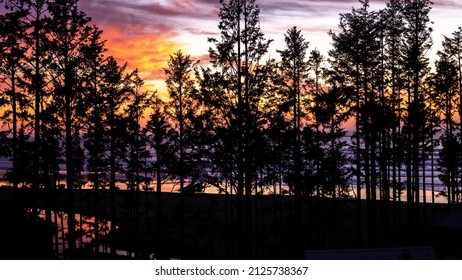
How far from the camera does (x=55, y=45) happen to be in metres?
19.6

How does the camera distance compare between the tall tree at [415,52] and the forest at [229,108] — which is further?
the tall tree at [415,52]

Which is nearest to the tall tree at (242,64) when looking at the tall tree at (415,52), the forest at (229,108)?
the forest at (229,108)

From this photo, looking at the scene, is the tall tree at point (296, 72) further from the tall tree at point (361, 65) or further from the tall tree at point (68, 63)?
the tall tree at point (68, 63)

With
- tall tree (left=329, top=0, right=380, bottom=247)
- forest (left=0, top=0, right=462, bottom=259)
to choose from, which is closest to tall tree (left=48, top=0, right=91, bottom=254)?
forest (left=0, top=0, right=462, bottom=259)

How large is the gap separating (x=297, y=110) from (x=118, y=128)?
12319 mm

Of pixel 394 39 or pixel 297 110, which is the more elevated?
pixel 394 39

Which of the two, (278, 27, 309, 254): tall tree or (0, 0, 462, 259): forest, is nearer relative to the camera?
(0, 0, 462, 259): forest

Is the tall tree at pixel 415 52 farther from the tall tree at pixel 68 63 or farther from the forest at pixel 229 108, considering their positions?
the tall tree at pixel 68 63

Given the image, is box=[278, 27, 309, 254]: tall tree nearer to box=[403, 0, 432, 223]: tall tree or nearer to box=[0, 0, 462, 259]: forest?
box=[0, 0, 462, 259]: forest

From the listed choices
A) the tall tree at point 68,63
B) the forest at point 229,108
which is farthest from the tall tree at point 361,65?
the tall tree at point 68,63

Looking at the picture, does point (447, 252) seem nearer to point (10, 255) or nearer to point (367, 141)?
point (367, 141)
